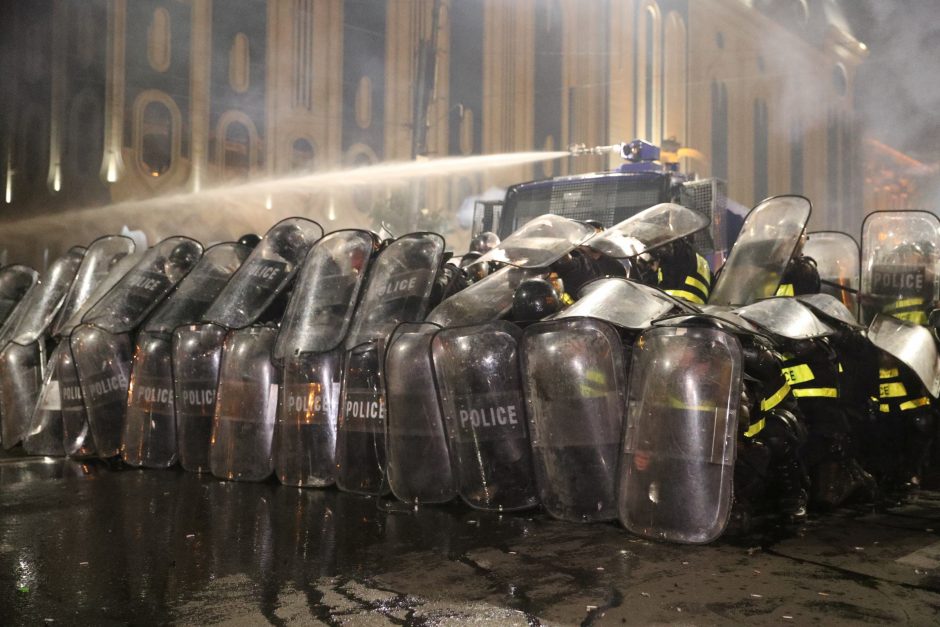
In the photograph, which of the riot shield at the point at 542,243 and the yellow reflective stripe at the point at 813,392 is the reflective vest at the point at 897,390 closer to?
the yellow reflective stripe at the point at 813,392

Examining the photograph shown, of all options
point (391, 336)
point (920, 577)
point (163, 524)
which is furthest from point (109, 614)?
point (920, 577)

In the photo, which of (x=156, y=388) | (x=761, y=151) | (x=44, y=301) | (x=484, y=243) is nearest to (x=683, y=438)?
(x=484, y=243)

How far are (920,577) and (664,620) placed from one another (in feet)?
4.01

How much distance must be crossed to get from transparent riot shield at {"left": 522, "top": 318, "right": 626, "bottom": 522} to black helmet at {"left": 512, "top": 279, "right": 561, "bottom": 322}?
30 cm

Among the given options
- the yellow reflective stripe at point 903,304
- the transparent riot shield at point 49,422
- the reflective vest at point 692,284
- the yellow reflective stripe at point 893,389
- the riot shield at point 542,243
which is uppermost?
the riot shield at point 542,243

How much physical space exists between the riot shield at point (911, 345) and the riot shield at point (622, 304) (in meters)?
1.52

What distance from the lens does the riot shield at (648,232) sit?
557 cm

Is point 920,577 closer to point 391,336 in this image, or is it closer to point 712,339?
point 712,339

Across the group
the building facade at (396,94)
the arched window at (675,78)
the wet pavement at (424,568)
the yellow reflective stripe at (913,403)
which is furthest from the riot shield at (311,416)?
the arched window at (675,78)

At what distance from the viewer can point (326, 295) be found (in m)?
5.70

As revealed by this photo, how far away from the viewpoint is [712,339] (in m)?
3.88

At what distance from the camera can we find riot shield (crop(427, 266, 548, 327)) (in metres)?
4.93

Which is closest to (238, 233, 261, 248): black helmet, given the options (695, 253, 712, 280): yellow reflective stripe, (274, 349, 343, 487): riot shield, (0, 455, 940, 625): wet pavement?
(274, 349, 343, 487): riot shield

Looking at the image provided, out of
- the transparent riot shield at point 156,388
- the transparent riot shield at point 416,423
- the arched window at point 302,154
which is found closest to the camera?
Answer: the transparent riot shield at point 416,423
